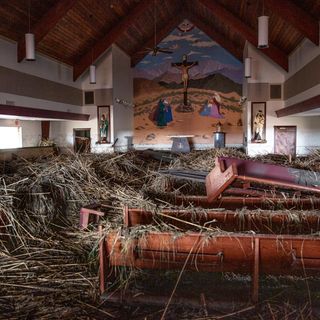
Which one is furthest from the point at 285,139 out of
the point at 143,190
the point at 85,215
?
the point at 85,215

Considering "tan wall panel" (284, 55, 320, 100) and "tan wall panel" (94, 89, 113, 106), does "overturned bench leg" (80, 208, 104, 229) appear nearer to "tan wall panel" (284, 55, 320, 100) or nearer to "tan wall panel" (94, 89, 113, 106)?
"tan wall panel" (284, 55, 320, 100)

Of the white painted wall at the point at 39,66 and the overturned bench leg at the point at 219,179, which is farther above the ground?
the white painted wall at the point at 39,66

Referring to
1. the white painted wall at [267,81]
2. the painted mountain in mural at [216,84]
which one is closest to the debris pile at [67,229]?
the white painted wall at [267,81]

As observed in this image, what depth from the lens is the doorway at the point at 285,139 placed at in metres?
11.4

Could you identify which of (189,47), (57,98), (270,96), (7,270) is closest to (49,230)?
(7,270)

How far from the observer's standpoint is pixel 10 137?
436 inches

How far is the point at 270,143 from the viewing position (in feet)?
38.7

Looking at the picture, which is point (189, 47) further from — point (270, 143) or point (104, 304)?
point (104, 304)

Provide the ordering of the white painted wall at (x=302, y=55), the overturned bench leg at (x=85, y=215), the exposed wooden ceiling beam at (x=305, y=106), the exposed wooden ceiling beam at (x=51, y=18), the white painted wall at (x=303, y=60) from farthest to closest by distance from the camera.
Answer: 1. the exposed wooden ceiling beam at (x=51, y=18)
2. the white painted wall at (x=302, y=55)
3. the white painted wall at (x=303, y=60)
4. the exposed wooden ceiling beam at (x=305, y=106)
5. the overturned bench leg at (x=85, y=215)

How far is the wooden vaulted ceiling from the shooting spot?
8219 mm

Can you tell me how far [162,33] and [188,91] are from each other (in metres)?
2.72

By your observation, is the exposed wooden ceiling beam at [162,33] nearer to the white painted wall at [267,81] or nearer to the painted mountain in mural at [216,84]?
the painted mountain in mural at [216,84]

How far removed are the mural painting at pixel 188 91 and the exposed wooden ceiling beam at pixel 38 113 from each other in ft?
10.4

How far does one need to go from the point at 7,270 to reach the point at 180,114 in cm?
1227
